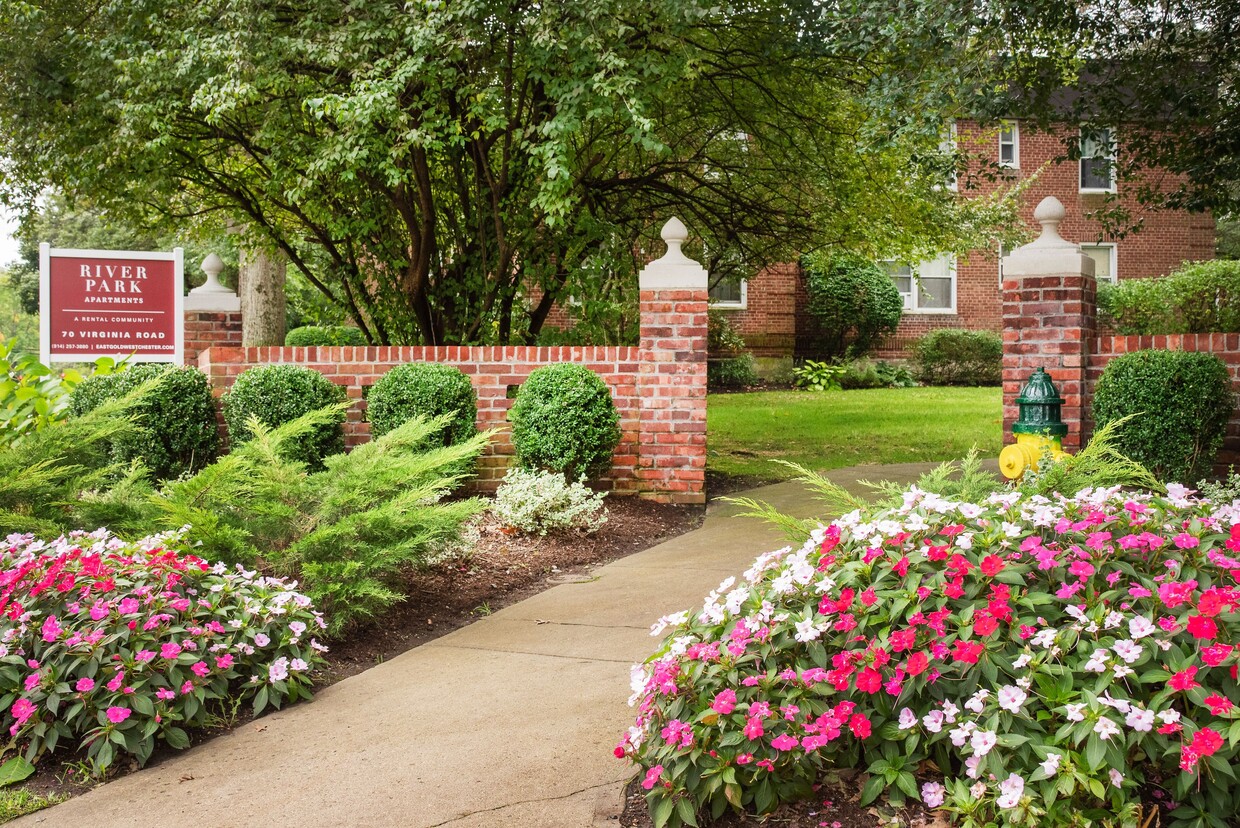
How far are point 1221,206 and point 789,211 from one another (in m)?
4.10

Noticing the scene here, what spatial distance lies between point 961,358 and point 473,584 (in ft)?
59.6

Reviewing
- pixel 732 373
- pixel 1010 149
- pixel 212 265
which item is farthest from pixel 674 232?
pixel 1010 149

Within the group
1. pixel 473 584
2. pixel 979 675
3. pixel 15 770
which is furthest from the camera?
pixel 473 584

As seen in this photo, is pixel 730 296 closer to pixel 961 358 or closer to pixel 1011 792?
pixel 961 358

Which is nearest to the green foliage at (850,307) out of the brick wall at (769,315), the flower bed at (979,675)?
the brick wall at (769,315)

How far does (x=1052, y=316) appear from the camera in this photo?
24.9ft

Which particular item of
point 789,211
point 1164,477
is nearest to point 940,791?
point 1164,477

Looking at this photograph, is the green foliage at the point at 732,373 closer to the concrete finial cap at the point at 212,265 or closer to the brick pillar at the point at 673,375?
the concrete finial cap at the point at 212,265

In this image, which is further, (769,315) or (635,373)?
(769,315)

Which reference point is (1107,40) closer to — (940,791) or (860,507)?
(860,507)

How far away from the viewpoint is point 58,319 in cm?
859

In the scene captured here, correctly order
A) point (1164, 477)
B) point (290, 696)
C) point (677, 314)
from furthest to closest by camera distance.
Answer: point (677, 314), point (1164, 477), point (290, 696)

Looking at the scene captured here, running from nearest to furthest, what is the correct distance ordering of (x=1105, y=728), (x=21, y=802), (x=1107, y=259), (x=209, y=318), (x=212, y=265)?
(x=1105, y=728) → (x=21, y=802) → (x=212, y=265) → (x=209, y=318) → (x=1107, y=259)

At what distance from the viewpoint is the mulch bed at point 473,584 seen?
12.1 feet
